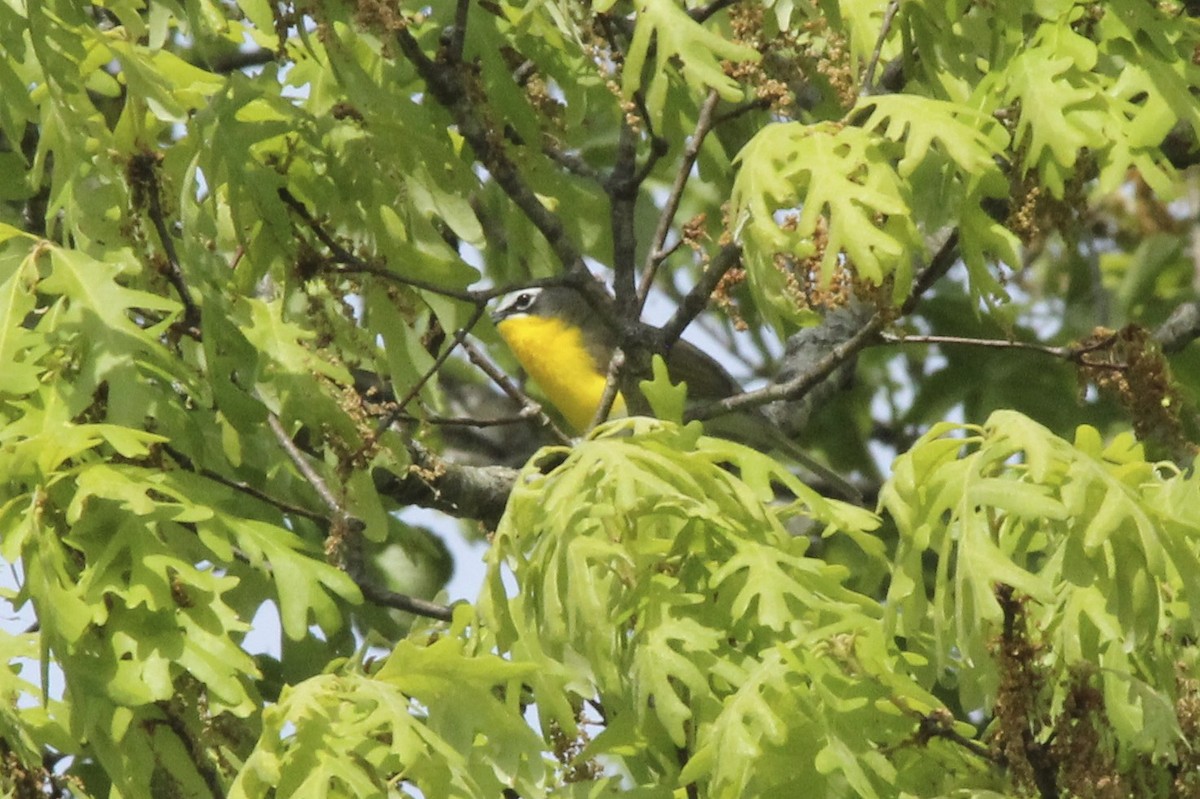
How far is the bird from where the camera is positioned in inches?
318

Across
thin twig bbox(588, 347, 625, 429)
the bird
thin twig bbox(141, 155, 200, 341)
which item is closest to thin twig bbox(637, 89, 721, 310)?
thin twig bbox(588, 347, 625, 429)

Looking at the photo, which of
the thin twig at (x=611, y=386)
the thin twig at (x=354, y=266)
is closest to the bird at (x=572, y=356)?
the thin twig at (x=611, y=386)

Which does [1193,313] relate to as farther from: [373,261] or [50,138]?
[50,138]

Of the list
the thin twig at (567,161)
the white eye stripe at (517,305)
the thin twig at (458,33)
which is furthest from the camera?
the white eye stripe at (517,305)

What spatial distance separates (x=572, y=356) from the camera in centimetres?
816

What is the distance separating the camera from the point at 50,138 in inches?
143

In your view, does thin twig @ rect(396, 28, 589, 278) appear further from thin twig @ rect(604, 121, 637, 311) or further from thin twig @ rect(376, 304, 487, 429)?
thin twig @ rect(376, 304, 487, 429)

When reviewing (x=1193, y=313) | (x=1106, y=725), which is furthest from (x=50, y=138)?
(x=1193, y=313)

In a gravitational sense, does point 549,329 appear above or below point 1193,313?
below

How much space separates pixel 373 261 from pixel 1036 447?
174cm

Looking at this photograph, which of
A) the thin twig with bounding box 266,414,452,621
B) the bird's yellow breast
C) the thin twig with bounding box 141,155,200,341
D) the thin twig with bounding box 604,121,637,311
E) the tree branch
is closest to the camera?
the thin twig with bounding box 141,155,200,341

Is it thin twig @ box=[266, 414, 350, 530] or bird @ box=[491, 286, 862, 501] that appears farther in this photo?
bird @ box=[491, 286, 862, 501]

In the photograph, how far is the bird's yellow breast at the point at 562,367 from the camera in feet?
26.4

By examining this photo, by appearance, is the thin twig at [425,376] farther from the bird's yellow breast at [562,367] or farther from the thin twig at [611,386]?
the bird's yellow breast at [562,367]
